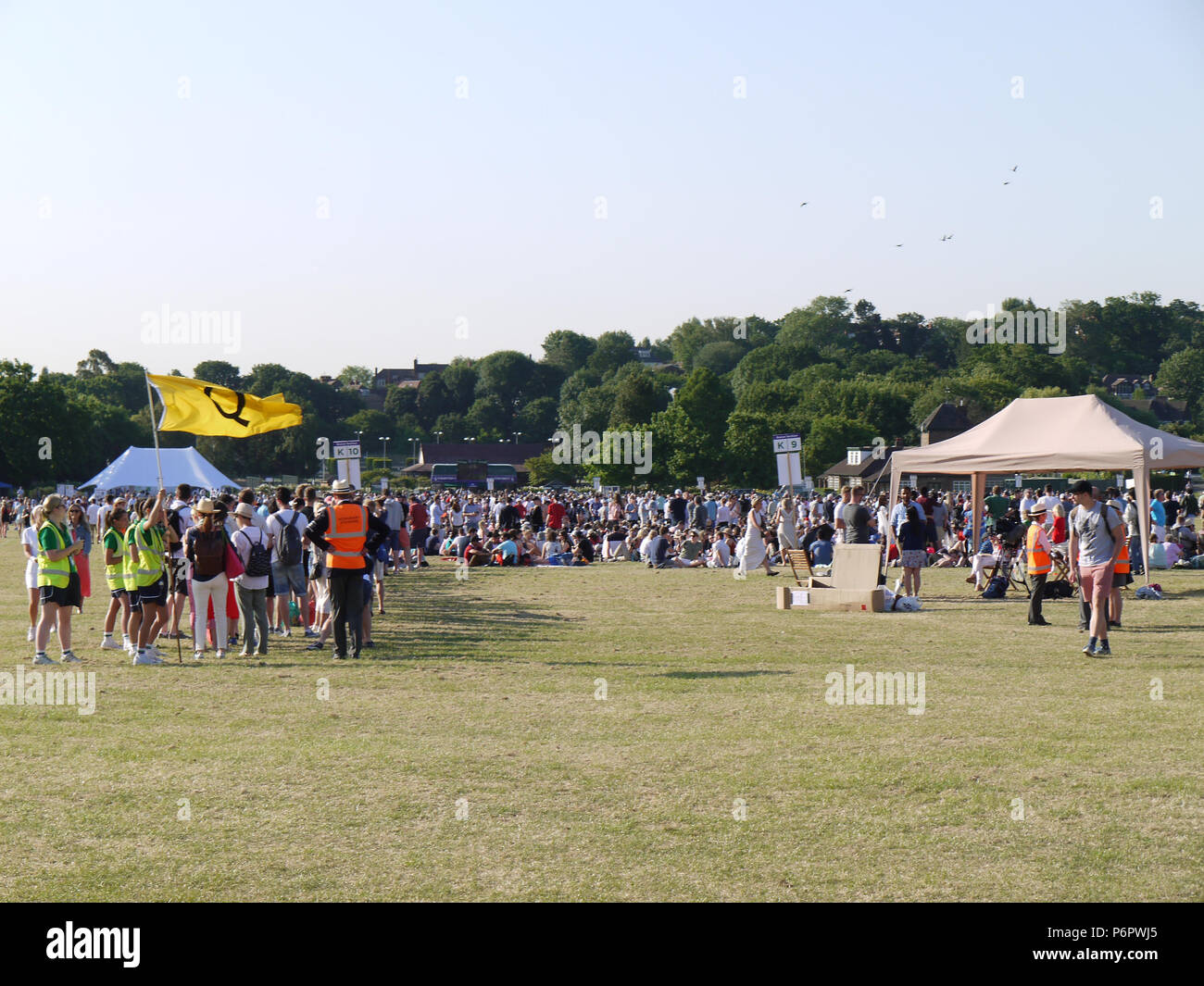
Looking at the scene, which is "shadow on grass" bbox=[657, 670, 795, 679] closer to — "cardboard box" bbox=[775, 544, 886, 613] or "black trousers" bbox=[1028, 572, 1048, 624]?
"black trousers" bbox=[1028, 572, 1048, 624]

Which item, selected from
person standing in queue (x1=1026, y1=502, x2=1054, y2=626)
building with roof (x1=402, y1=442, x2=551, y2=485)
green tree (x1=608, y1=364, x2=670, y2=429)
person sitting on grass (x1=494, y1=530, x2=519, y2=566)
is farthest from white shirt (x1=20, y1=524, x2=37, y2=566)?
building with roof (x1=402, y1=442, x2=551, y2=485)

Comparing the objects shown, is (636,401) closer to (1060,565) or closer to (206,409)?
(1060,565)

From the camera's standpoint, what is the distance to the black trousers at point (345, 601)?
13281 millimetres

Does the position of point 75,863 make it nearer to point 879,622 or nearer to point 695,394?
point 879,622

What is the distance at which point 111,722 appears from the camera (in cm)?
962

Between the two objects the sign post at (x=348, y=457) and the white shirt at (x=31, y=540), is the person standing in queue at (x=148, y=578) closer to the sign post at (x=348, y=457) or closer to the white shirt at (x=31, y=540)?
the white shirt at (x=31, y=540)

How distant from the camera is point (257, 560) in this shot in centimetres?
1346

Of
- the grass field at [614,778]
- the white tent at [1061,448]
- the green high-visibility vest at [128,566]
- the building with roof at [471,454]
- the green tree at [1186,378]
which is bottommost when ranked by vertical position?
the grass field at [614,778]

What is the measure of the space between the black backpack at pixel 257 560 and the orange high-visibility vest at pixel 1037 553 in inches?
403

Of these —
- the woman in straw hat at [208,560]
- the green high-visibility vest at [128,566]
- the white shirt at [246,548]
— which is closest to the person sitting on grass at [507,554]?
the white shirt at [246,548]

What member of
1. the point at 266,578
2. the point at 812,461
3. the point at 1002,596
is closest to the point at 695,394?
the point at 812,461

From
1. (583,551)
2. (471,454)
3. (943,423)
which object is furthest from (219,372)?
(583,551)

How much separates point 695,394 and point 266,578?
96.3m

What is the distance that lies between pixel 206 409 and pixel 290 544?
3353 millimetres
